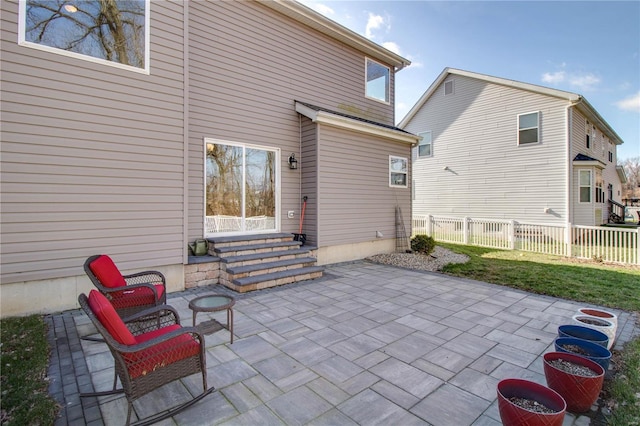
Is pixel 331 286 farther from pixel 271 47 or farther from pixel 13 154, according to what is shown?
pixel 271 47

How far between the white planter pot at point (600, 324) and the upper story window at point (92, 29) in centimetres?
715

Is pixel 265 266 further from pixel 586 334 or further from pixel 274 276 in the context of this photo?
pixel 586 334

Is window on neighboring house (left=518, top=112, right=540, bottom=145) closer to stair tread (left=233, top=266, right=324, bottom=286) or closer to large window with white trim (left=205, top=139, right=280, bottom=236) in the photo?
large window with white trim (left=205, top=139, right=280, bottom=236)

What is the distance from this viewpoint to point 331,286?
616 cm

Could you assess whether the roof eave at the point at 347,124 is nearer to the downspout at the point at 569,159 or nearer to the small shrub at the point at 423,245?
the small shrub at the point at 423,245

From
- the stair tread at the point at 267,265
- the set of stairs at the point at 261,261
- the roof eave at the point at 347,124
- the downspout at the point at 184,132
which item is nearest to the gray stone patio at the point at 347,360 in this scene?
the set of stairs at the point at 261,261

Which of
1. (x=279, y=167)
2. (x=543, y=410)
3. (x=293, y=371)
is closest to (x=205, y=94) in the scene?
(x=279, y=167)

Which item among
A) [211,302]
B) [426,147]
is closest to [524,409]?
[211,302]

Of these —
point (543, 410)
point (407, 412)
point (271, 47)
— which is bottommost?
point (407, 412)

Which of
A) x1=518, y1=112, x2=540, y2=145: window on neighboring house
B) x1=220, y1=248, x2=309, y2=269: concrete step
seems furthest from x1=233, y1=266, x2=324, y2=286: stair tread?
x1=518, y1=112, x2=540, y2=145: window on neighboring house

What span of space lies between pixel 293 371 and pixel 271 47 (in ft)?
24.2

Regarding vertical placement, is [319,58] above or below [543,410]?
above

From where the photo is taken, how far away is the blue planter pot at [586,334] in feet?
10.0

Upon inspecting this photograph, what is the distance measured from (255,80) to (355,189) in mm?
3776
